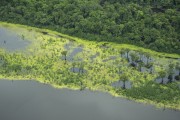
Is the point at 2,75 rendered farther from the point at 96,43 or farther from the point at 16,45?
the point at 96,43

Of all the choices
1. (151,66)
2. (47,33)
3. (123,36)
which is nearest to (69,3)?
(47,33)

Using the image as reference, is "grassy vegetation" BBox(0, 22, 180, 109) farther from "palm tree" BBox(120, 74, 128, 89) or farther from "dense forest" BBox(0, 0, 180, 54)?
"dense forest" BBox(0, 0, 180, 54)

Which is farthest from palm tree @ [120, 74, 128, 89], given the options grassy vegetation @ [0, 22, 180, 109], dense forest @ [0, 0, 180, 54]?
dense forest @ [0, 0, 180, 54]

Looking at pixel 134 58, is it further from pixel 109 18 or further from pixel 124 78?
pixel 109 18

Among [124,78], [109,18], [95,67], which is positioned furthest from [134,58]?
[109,18]

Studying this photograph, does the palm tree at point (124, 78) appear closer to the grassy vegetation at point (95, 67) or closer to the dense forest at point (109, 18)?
the grassy vegetation at point (95, 67)
